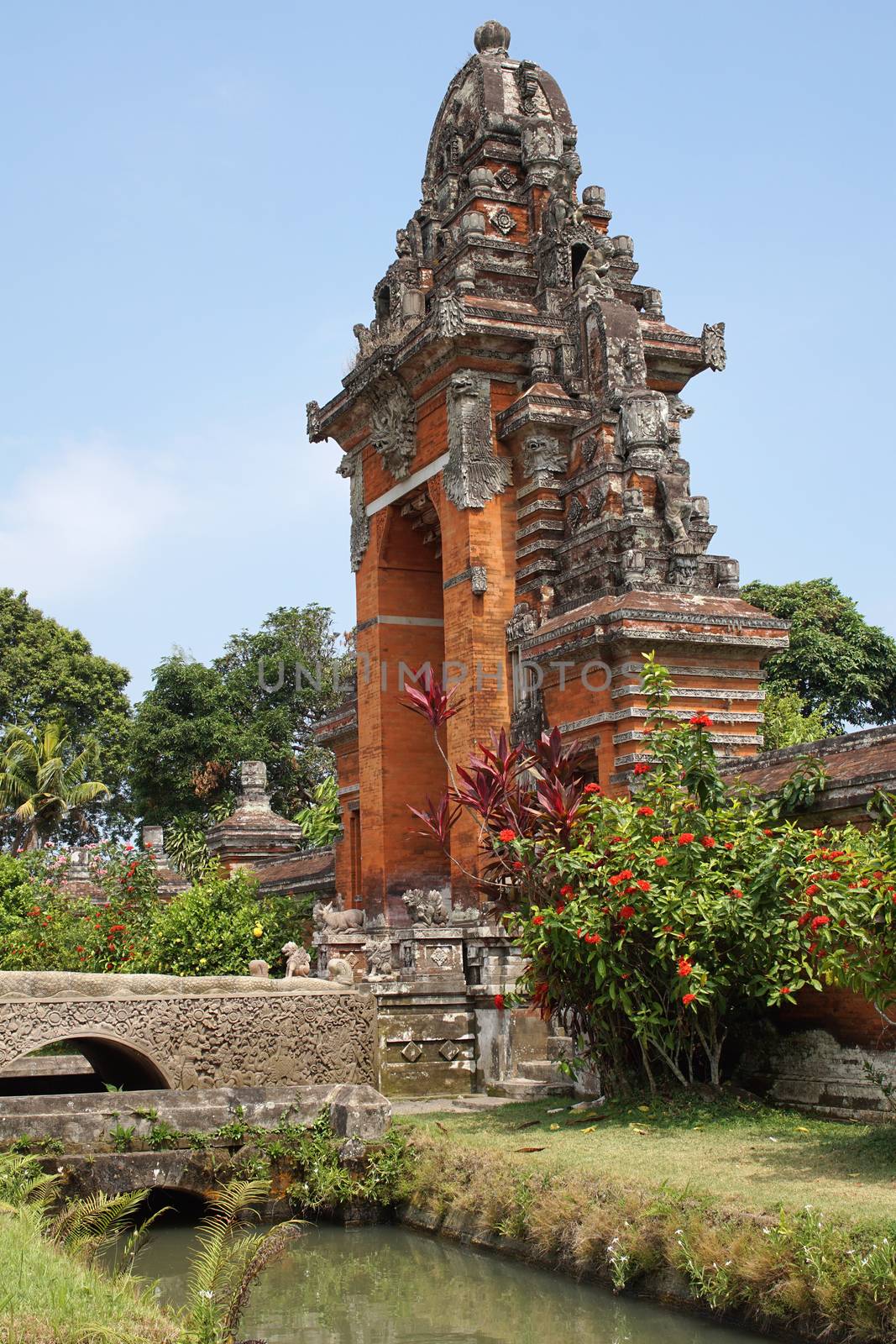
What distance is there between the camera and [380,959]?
17453mm

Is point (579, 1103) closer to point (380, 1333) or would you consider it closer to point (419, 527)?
point (380, 1333)

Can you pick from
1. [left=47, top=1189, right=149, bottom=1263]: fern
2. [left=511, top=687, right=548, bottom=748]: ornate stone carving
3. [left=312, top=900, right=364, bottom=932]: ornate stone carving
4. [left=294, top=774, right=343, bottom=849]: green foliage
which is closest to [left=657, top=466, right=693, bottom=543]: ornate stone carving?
[left=511, top=687, right=548, bottom=748]: ornate stone carving

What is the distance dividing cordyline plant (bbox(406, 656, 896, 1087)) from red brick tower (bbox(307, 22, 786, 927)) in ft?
11.0

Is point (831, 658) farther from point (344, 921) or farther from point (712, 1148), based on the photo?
point (712, 1148)

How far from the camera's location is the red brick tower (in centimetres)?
1530

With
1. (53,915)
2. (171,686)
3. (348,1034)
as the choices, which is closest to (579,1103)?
(348,1034)

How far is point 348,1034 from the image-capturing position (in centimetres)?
1169

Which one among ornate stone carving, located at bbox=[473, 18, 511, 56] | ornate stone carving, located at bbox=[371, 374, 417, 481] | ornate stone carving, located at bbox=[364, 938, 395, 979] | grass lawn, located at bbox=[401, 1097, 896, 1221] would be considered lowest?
grass lawn, located at bbox=[401, 1097, 896, 1221]

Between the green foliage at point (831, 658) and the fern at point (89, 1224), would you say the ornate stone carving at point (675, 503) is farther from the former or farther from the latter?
the green foliage at point (831, 658)

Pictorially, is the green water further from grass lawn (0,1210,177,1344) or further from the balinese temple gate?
the balinese temple gate

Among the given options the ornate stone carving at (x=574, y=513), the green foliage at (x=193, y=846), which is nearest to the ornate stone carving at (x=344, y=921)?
the green foliage at (x=193, y=846)

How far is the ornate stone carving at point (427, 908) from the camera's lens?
17.0m

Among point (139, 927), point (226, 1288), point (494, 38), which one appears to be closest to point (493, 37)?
point (494, 38)

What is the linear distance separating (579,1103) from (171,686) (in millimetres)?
26806
